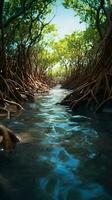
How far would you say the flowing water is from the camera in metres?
2.97

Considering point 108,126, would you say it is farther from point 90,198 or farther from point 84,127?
point 90,198

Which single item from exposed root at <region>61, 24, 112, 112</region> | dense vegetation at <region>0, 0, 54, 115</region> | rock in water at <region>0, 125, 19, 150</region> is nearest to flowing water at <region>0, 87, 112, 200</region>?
rock in water at <region>0, 125, 19, 150</region>

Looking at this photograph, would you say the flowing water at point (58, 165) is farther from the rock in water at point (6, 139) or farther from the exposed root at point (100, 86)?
the exposed root at point (100, 86)

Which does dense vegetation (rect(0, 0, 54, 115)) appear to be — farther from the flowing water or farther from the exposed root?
the flowing water

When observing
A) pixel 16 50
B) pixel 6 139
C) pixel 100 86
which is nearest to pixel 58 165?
pixel 6 139

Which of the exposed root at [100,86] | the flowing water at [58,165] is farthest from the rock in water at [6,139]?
the exposed root at [100,86]

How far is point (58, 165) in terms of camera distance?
12.1 ft

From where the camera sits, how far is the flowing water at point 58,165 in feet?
9.73

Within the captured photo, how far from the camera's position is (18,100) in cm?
991

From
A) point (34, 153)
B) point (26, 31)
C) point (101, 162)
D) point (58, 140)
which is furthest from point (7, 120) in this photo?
point (26, 31)

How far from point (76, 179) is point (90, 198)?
0.45m

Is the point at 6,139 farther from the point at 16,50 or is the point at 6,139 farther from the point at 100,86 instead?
the point at 16,50

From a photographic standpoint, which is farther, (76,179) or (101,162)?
(101,162)

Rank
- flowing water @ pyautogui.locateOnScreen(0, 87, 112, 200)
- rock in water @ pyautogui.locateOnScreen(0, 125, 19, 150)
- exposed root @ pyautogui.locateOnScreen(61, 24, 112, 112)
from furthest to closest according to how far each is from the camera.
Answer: exposed root @ pyautogui.locateOnScreen(61, 24, 112, 112) → rock in water @ pyautogui.locateOnScreen(0, 125, 19, 150) → flowing water @ pyautogui.locateOnScreen(0, 87, 112, 200)
